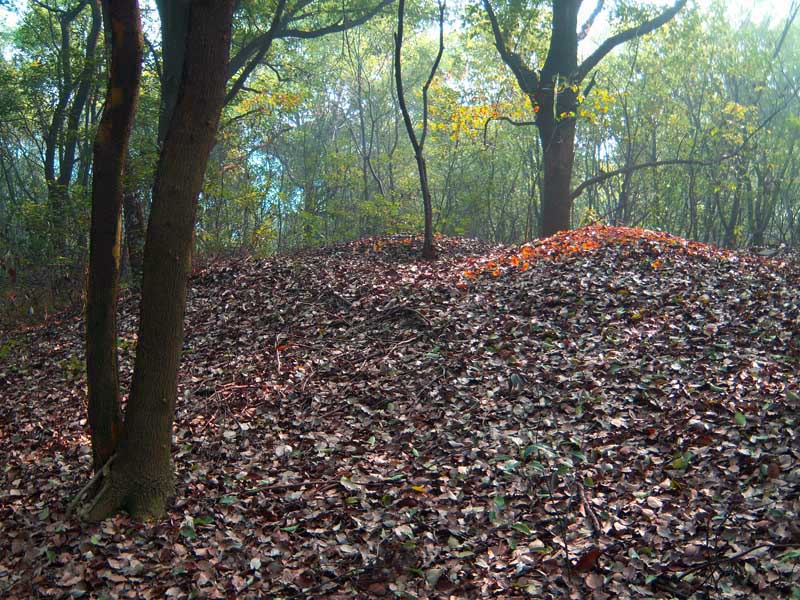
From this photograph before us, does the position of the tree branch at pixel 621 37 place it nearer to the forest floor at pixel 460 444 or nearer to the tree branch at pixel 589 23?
the tree branch at pixel 589 23

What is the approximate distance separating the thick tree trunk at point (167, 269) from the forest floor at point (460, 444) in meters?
0.27

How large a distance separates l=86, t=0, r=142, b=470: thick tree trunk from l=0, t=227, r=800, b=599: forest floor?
66 cm

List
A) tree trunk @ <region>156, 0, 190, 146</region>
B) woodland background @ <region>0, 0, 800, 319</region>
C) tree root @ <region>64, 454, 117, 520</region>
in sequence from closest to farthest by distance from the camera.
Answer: tree root @ <region>64, 454, 117, 520</region>, tree trunk @ <region>156, 0, 190, 146</region>, woodland background @ <region>0, 0, 800, 319</region>

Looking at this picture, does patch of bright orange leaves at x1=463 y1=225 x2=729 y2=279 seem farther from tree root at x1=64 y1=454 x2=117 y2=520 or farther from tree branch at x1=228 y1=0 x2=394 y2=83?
tree branch at x1=228 y1=0 x2=394 y2=83

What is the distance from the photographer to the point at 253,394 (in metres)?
5.66

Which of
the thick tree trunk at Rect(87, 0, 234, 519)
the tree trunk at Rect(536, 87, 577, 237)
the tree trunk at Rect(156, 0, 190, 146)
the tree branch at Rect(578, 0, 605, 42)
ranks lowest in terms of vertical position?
the thick tree trunk at Rect(87, 0, 234, 519)

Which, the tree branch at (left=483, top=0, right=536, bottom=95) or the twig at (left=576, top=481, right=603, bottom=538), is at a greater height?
the tree branch at (left=483, top=0, right=536, bottom=95)

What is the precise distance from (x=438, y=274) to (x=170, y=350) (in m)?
5.19

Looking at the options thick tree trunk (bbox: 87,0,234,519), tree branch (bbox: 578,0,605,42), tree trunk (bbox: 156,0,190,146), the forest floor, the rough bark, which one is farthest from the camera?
tree branch (bbox: 578,0,605,42)

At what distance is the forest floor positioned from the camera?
3.33 metres

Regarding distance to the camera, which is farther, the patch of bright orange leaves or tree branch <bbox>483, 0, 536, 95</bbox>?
tree branch <bbox>483, 0, 536, 95</bbox>

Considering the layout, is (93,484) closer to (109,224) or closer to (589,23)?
(109,224)

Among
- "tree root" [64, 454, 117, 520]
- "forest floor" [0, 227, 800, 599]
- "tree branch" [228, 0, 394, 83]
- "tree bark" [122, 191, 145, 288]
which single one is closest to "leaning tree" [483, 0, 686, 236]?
"tree branch" [228, 0, 394, 83]

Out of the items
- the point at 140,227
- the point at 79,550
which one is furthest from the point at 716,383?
the point at 140,227
